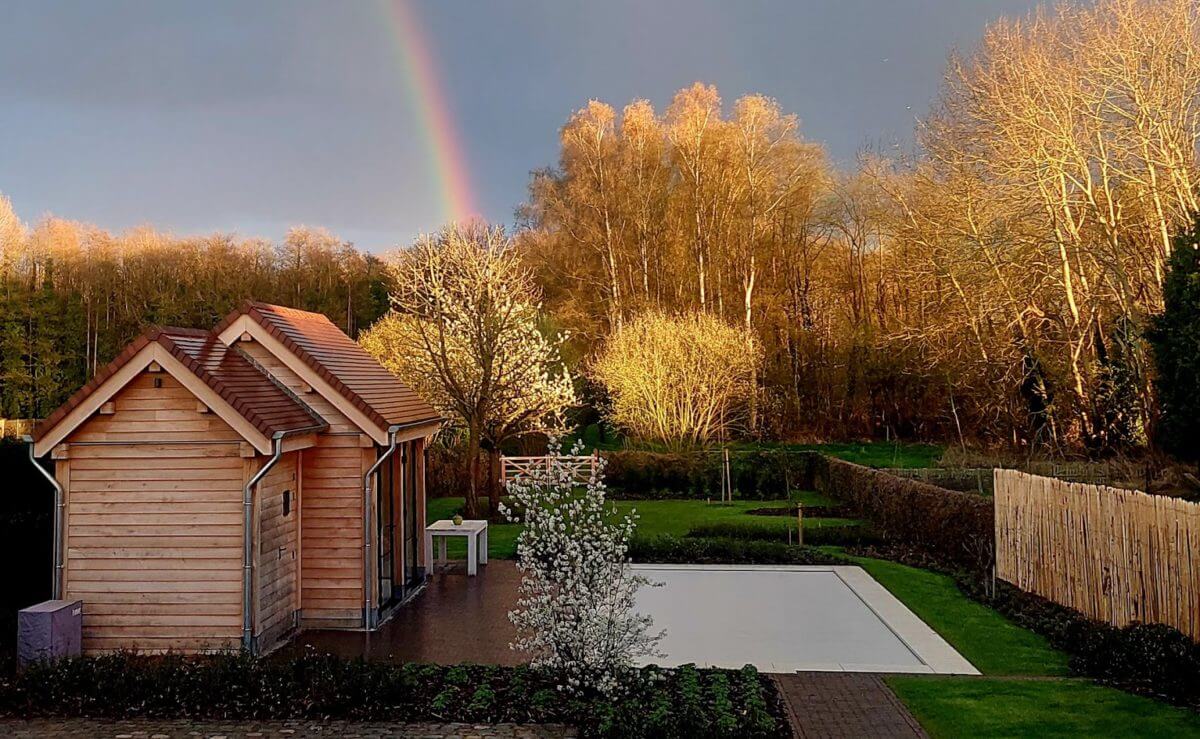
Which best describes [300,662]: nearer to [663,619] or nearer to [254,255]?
[663,619]

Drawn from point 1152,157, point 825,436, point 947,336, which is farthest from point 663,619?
point 825,436

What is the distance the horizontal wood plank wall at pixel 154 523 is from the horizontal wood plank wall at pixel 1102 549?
899cm

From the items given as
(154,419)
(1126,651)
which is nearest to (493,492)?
(154,419)

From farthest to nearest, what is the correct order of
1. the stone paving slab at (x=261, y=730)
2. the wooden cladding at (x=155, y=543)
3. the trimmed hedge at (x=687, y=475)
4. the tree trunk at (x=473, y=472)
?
the trimmed hedge at (x=687, y=475) < the tree trunk at (x=473, y=472) < the wooden cladding at (x=155, y=543) < the stone paving slab at (x=261, y=730)

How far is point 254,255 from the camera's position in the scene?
48375mm

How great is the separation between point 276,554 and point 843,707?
5832mm

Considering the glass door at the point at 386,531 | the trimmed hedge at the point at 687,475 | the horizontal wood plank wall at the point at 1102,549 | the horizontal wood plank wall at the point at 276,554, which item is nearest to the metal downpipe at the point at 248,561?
the horizontal wood plank wall at the point at 276,554

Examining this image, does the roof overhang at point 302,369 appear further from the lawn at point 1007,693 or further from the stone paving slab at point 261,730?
the lawn at point 1007,693

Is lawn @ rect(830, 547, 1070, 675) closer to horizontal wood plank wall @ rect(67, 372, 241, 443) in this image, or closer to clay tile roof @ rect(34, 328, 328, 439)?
clay tile roof @ rect(34, 328, 328, 439)

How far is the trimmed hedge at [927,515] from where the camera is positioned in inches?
515

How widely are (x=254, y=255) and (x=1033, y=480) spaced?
45071mm

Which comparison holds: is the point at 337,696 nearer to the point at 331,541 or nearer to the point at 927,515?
the point at 331,541

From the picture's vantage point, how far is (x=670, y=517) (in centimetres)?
1973

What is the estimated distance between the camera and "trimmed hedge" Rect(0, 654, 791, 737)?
22.8 feet
